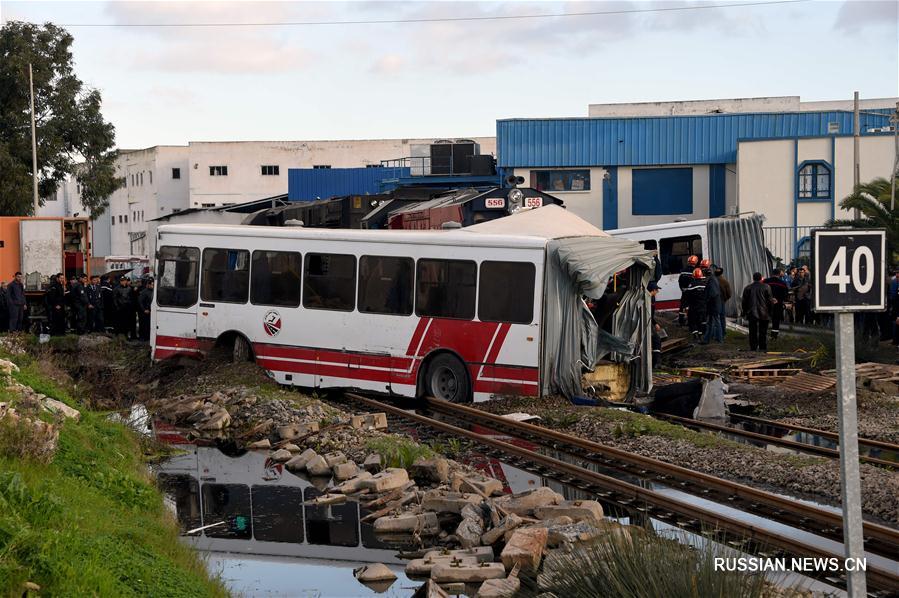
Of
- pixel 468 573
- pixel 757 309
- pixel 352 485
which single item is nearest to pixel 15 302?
pixel 757 309

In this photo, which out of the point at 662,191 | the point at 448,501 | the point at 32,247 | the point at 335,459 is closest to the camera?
the point at 448,501

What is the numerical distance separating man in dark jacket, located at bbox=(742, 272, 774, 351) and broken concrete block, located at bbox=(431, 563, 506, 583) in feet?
52.5

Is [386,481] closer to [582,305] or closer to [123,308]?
[582,305]

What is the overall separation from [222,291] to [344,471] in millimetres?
8166

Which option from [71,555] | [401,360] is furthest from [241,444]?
[71,555]

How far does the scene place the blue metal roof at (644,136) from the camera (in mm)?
49500

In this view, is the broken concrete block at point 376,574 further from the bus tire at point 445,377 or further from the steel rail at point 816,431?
the bus tire at point 445,377

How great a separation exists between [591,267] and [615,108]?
53065 mm

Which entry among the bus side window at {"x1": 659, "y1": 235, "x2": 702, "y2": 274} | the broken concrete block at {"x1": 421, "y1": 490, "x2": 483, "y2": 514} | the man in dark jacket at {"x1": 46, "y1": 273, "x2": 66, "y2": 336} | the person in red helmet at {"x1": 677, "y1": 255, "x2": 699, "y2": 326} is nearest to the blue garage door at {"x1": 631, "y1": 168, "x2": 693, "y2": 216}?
the bus side window at {"x1": 659, "y1": 235, "x2": 702, "y2": 274}

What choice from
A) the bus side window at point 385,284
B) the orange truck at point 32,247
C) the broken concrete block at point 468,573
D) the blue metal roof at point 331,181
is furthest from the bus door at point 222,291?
the blue metal roof at point 331,181

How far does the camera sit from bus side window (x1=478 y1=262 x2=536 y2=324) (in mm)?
16797

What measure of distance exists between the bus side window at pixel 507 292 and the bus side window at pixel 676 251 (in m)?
15.3

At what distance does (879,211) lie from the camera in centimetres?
2744

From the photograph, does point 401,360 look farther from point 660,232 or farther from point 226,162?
point 226,162
